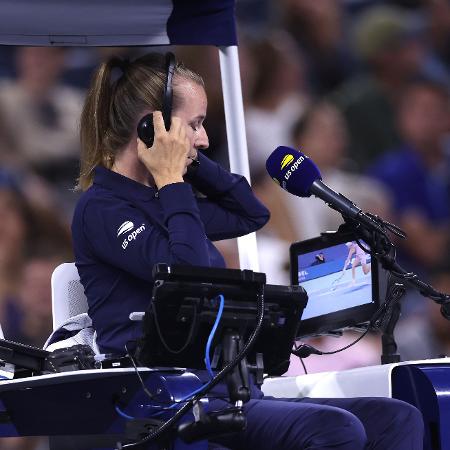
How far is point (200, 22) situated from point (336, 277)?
899mm

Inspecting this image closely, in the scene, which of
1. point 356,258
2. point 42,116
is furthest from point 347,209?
point 42,116

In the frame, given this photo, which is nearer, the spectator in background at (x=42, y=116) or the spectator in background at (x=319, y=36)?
the spectator in background at (x=42, y=116)

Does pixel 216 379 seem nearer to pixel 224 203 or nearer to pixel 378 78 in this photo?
pixel 224 203

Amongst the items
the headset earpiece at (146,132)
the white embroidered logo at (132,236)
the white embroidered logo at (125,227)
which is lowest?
the white embroidered logo at (132,236)

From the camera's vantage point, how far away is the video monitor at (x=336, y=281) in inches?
96.8

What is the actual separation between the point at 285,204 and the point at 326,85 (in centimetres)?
67

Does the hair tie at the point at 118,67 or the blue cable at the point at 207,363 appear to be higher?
the hair tie at the point at 118,67

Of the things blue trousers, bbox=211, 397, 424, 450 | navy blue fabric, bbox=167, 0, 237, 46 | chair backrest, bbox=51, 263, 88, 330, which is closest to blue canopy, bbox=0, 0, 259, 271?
navy blue fabric, bbox=167, 0, 237, 46

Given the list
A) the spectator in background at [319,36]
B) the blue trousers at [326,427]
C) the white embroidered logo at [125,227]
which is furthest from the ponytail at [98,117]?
the spectator in background at [319,36]

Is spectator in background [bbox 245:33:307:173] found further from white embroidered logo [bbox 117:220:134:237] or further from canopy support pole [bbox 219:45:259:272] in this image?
white embroidered logo [bbox 117:220:134:237]

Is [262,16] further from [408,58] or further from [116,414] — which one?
[116,414]

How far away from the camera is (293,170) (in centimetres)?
221

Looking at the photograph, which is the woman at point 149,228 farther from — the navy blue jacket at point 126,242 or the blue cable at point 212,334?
the blue cable at point 212,334

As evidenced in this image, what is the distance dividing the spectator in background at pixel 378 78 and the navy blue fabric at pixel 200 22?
5.69 ft
